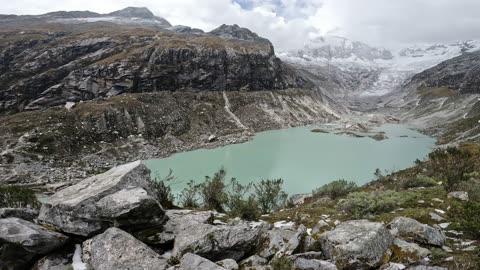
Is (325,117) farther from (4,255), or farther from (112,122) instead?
(4,255)

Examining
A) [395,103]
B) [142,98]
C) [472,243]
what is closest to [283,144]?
[142,98]

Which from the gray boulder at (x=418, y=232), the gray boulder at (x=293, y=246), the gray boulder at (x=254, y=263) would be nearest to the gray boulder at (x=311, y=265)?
the gray boulder at (x=293, y=246)

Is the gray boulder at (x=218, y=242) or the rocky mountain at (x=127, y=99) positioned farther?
the rocky mountain at (x=127, y=99)

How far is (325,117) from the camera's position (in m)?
139

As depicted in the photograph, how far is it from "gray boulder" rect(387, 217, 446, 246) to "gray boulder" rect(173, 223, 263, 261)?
13.7 feet

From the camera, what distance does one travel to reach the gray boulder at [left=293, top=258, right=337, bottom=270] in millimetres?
8016

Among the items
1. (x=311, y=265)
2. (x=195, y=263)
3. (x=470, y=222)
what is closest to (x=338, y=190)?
(x=470, y=222)

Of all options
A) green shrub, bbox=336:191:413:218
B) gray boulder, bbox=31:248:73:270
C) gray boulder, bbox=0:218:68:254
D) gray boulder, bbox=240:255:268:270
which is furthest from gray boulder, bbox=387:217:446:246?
gray boulder, bbox=0:218:68:254

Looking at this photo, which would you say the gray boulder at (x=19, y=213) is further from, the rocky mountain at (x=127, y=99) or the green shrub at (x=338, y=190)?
the rocky mountain at (x=127, y=99)

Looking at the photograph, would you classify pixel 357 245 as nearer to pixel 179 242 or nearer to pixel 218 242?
pixel 218 242

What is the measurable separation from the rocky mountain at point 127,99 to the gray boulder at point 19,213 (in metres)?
46.6

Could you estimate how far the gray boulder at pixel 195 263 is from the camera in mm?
8164

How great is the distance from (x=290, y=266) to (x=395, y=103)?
211706 mm

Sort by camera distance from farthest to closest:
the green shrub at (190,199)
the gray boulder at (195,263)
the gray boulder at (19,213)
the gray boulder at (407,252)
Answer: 1. the green shrub at (190,199)
2. the gray boulder at (19,213)
3. the gray boulder at (407,252)
4. the gray boulder at (195,263)
